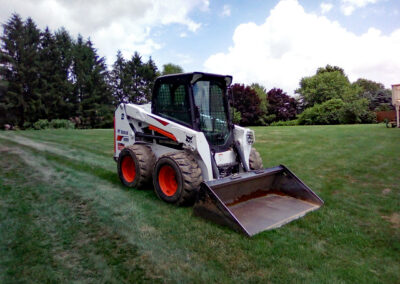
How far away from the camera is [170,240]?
346 cm

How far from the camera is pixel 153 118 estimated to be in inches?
211

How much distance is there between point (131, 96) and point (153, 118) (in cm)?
4155

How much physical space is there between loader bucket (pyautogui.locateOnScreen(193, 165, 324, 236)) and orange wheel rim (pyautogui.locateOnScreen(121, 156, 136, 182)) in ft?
7.07

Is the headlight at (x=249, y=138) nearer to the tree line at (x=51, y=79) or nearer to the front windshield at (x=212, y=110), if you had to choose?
the front windshield at (x=212, y=110)

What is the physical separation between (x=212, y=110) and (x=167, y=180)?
1497 mm

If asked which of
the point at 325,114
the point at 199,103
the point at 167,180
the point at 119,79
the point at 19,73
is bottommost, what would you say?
the point at 167,180

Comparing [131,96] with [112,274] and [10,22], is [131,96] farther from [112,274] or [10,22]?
[112,274]

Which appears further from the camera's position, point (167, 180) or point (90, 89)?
point (90, 89)

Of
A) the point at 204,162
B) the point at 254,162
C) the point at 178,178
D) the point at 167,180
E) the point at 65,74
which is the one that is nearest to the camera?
the point at 178,178

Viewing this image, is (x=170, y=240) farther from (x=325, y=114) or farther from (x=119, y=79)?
(x=119, y=79)

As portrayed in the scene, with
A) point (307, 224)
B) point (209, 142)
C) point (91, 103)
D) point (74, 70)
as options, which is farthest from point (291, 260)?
point (74, 70)

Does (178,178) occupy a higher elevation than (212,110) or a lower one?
lower

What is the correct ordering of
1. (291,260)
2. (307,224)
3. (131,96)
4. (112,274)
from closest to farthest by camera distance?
(112,274) < (291,260) < (307,224) < (131,96)

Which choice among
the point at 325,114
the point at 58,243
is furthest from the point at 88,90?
the point at 58,243
